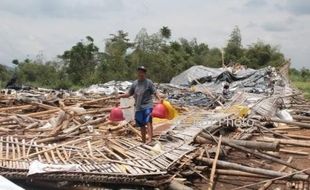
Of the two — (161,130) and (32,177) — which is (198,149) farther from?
(32,177)

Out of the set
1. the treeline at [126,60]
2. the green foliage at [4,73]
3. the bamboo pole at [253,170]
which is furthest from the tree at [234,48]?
the bamboo pole at [253,170]

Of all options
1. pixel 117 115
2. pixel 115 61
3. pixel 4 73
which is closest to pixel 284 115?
pixel 117 115

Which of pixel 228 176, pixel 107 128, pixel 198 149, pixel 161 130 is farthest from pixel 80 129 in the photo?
pixel 228 176

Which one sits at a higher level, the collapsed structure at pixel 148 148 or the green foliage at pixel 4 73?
the green foliage at pixel 4 73

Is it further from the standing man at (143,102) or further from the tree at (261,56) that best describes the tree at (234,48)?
the standing man at (143,102)

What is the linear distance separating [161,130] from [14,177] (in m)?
3.90

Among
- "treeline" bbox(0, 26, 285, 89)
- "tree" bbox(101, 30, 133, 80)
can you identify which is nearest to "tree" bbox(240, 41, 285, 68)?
→ "treeline" bbox(0, 26, 285, 89)

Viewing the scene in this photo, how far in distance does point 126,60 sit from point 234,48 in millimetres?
13511

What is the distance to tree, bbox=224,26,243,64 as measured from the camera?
→ 137ft

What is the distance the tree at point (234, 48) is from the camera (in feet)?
137

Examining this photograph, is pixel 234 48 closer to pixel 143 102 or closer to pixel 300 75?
pixel 300 75

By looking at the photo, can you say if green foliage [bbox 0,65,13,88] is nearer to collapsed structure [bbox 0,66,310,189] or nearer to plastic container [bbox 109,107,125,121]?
collapsed structure [bbox 0,66,310,189]

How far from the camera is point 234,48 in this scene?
43.8 meters

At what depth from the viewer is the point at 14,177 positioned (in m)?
6.14
